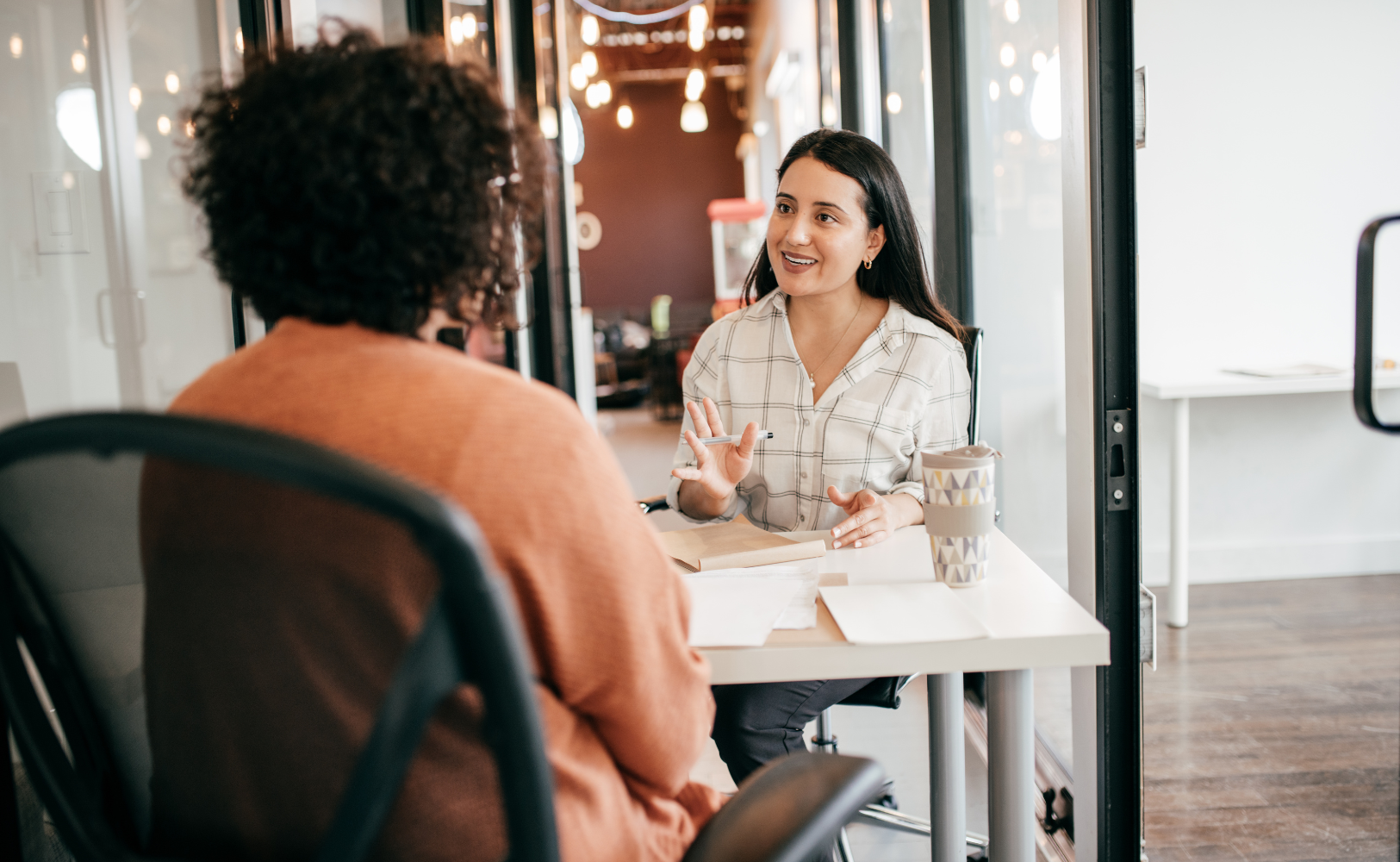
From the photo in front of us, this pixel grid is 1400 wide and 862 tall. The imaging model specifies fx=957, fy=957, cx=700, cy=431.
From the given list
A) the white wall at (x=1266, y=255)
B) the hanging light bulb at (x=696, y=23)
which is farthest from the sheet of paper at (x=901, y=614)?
the hanging light bulb at (x=696, y=23)

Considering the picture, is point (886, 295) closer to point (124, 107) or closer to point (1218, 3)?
point (124, 107)

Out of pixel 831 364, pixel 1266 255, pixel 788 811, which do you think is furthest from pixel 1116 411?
pixel 1266 255

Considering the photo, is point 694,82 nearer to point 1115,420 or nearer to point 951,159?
point 951,159

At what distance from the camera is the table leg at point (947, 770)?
1391 mm

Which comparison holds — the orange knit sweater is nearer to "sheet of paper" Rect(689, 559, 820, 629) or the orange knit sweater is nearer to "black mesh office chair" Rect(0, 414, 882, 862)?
"black mesh office chair" Rect(0, 414, 882, 862)

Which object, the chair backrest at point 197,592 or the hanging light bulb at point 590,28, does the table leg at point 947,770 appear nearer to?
the chair backrest at point 197,592

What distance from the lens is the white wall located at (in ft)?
10.9

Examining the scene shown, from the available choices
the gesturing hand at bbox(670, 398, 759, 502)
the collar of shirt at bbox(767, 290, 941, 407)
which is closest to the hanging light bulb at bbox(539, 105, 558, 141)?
the collar of shirt at bbox(767, 290, 941, 407)

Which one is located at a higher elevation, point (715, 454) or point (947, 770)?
point (715, 454)

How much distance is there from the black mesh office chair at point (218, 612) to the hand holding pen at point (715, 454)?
858 millimetres

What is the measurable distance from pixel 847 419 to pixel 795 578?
641 mm

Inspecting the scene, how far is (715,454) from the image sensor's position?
174 centimetres

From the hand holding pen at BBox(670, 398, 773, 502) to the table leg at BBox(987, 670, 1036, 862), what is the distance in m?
0.56

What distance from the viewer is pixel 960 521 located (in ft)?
4.12
